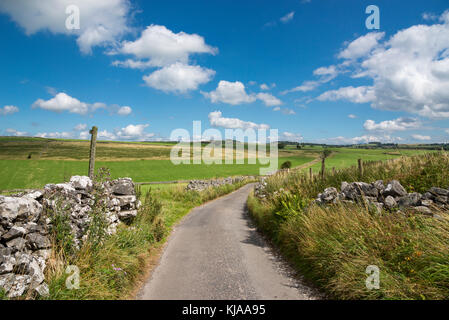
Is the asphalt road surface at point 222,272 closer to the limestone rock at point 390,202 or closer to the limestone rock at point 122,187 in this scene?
the limestone rock at point 122,187

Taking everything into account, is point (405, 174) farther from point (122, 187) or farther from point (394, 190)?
point (122, 187)

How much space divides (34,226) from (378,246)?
686 cm

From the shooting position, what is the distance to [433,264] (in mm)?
3893

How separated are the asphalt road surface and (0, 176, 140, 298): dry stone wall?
200 cm

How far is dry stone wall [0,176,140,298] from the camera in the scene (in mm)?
3373

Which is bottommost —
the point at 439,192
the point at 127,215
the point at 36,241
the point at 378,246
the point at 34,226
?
the point at 127,215

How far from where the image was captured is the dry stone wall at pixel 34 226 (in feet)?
11.1

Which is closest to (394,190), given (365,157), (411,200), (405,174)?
(411,200)

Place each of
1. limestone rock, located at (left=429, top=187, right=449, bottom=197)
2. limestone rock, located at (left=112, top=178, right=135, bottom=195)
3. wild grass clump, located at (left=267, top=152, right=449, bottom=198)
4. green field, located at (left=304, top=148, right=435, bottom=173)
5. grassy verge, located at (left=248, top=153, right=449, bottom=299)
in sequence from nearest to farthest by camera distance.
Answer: grassy verge, located at (left=248, top=153, right=449, bottom=299), limestone rock, located at (left=429, top=187, right=449, bottom=197), wild grass clump, located at (left=267, top=152, right=449, bottom=198), limestone rock, located at (left=112, top=178, right=135, bottom=195), green field, located at (left=304, top=148, right=435, bottom=173)

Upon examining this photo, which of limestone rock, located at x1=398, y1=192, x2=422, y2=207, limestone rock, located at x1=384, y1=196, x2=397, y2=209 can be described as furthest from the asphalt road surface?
limestone rock, located at x1=398, y1=192, x2=422, y2=207

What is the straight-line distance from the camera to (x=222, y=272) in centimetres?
577

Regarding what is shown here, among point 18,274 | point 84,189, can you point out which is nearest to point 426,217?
point 18,274

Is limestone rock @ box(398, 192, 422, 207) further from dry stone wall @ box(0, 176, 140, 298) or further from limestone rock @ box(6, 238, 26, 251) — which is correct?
limestone rock @ box(6, 238, 26, 251)
